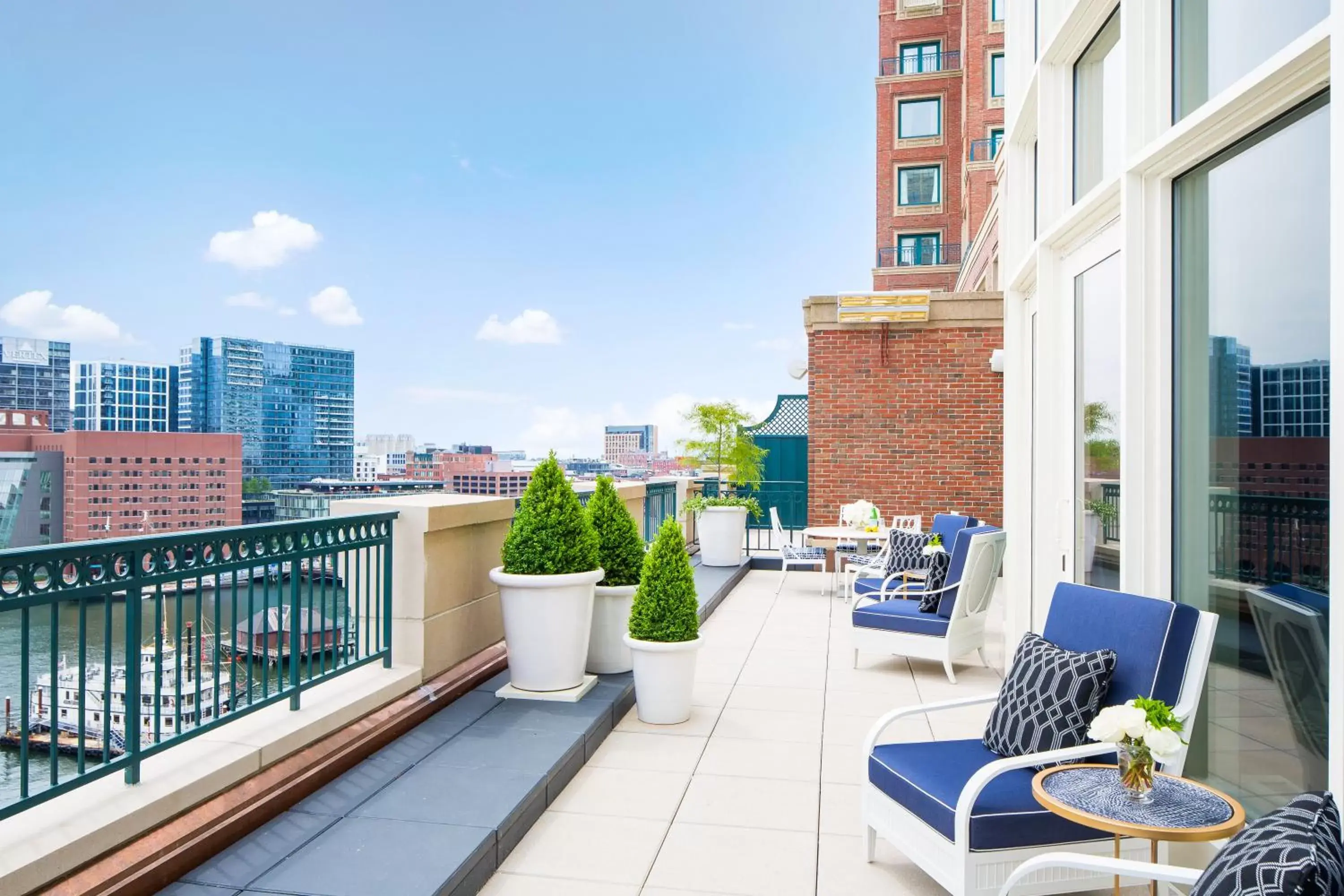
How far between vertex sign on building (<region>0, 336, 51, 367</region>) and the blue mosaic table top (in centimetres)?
1366

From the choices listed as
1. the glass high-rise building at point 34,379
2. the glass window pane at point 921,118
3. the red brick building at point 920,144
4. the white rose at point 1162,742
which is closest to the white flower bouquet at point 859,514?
the white rose at point 1162,742

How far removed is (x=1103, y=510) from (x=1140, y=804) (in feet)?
6.26

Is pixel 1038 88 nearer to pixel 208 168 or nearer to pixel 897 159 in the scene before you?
pixel 897 159

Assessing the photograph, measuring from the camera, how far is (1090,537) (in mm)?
3994

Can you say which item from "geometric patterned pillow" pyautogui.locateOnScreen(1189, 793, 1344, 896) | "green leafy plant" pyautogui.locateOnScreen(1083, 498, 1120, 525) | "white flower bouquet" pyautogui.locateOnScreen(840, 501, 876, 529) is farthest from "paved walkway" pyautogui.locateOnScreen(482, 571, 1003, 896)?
"white flower bouquet" pyautogui.locateOnScreen(840, 501, 876, 529)

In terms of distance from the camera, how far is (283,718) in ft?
10.6

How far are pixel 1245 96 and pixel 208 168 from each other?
163 ft

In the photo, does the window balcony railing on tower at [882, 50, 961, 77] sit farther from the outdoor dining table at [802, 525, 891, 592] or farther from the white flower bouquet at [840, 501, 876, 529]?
the white flower bouquet at [840, 501, 876, 529]

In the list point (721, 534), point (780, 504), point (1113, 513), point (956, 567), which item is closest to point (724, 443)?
point (721, 534)

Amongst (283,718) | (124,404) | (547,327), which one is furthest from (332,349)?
(547,327)

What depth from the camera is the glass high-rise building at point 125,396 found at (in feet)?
38.9

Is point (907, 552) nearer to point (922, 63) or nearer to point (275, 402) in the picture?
point (275, 402)

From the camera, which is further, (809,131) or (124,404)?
(809,131)

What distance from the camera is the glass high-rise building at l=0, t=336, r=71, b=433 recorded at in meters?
11.2
